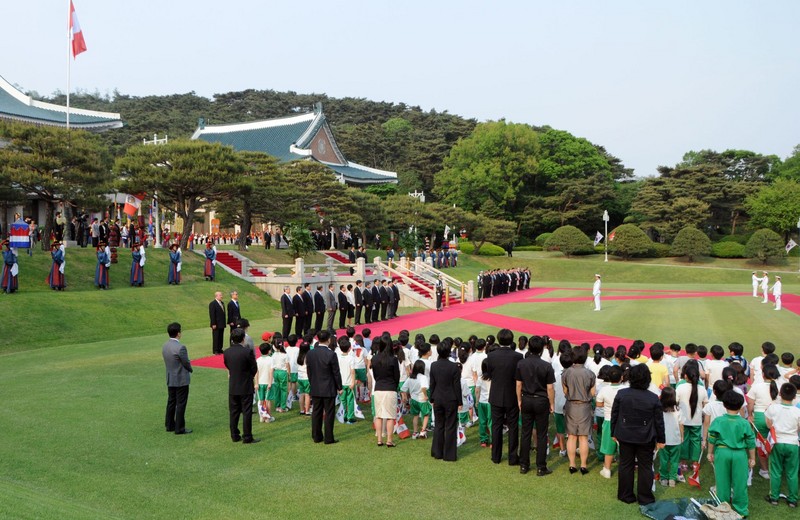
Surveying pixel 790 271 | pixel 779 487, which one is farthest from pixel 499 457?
pixel 790 271

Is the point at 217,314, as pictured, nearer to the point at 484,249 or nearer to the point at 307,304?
the point at 307,304

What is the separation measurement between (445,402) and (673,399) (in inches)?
109

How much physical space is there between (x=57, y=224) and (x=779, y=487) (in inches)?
1131

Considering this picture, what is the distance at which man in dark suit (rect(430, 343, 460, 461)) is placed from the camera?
26.0 feet

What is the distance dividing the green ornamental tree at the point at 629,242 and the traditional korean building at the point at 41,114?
41463 millimetres

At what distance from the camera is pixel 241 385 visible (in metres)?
8.55

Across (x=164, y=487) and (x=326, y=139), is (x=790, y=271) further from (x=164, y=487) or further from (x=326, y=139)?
(x=164, y=487)

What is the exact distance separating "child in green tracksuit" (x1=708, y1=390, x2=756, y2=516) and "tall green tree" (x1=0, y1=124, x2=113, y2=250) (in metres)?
24.4

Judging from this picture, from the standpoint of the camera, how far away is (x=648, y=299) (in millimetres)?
30484

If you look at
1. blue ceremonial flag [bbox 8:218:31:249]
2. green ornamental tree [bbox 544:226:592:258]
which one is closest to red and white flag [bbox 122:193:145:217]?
blue ceremonial flag [bbox 8:218:31:249]

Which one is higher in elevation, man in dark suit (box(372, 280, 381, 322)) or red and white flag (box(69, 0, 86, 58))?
red and white flag (box(69, 0, 86, 58))

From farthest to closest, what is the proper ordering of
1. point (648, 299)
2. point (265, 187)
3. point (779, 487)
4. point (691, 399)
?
1. point (265, 187)
2. point (648, 299)
3. point (691, 399)
4. point (779, 487)

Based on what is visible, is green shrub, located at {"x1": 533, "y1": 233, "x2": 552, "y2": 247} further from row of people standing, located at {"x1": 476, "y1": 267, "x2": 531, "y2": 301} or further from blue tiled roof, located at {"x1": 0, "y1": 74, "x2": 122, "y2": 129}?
blue tiled roof, located at {"x1": 0, "y1": 74, "x2": 122, "y2": 129}

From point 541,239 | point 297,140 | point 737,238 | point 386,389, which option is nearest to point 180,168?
point 386,389
